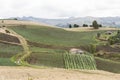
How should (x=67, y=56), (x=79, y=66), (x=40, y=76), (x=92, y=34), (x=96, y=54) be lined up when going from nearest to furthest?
(x=40, y=76)
(x=79, y=66)
(x=67, y=56)
(x=96, y=54)
(x=92, y=34)

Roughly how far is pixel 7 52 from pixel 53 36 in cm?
3977

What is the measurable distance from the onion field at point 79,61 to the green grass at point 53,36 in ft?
59.0

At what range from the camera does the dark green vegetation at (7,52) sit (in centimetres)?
7136

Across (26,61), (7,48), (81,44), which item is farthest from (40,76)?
(81,44)

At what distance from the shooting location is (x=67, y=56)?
8550cm

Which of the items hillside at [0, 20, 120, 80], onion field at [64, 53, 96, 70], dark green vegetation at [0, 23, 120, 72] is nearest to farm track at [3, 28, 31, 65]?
hillside at [0, 20, 120, 80]

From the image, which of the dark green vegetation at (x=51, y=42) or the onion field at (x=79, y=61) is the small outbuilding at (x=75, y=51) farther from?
the onion field at (x=79, y=61)

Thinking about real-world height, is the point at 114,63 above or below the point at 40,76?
below

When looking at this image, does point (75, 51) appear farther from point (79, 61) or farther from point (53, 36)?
point (53, 36)

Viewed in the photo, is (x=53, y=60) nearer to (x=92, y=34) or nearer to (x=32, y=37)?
(x=32, y=37)

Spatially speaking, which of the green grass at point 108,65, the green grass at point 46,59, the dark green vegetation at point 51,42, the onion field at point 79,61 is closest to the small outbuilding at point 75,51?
the dark green vegetation at point 51,42

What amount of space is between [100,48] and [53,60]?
2695 cm

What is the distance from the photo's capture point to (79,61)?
82.1m

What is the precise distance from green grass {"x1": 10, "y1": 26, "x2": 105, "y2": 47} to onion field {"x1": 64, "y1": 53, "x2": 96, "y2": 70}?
17983 mm
